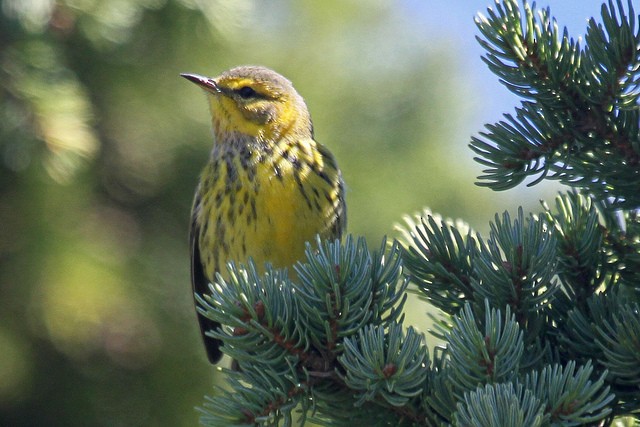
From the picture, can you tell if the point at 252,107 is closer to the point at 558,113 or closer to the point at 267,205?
the point at 267,205

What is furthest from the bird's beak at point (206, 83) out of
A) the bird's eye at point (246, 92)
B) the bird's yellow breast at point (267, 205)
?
the bird's yellow breast at point (267, 205)

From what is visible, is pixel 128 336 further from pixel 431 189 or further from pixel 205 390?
pixel 431 189

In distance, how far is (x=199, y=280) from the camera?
4141 mm

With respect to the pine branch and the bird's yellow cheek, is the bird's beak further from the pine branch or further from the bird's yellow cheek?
the pine branch

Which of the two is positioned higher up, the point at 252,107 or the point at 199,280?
the point at 252,107

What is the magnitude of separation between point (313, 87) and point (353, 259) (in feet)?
10.2

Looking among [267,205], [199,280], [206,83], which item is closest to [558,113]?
[267,205]

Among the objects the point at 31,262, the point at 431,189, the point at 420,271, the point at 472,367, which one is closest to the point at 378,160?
the point at 431,189

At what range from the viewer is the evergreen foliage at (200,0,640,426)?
1.63 m

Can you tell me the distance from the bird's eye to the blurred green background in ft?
1.05

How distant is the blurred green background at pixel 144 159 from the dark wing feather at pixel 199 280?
0.46 ft

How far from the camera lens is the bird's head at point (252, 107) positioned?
3.95 m

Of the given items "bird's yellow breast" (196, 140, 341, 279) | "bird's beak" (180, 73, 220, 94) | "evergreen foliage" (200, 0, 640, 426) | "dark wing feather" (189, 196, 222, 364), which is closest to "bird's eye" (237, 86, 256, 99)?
"bird's beak" (180, 73, 220, 94)

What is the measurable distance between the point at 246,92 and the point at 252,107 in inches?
3.1
